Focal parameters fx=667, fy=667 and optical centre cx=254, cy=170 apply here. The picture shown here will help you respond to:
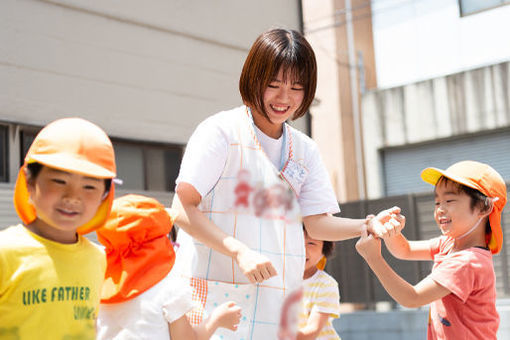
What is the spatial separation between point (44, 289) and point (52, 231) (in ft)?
0.48

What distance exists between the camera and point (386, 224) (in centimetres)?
196

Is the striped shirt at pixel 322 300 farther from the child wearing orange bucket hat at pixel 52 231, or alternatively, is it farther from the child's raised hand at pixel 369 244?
the child wearing orange bucket hat at pixel 52 231

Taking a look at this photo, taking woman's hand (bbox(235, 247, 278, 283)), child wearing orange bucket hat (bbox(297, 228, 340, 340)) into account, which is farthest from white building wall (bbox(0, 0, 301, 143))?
woman's hand (bbox(235, 247, 278, 283))

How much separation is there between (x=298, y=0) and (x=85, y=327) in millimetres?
7202

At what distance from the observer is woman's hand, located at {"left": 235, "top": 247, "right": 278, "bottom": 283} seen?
53.8 inches

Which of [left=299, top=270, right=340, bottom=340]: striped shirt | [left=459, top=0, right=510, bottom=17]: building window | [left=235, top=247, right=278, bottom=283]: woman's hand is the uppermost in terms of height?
[left=459, top=0, right=510, bottom=17]: building window

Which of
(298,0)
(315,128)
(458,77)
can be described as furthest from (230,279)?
(315,128)

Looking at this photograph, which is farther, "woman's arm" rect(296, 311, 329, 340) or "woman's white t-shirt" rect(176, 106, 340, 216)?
"woman's arm" rect(296, 311, 329, 340)

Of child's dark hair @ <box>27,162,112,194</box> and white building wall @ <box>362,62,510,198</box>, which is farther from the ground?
white building wall @ <box>362,62,510,198</box>

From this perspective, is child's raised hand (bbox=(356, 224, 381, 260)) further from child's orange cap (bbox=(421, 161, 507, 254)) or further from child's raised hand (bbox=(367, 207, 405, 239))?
child's orange cap (bbox=(421, 161, 507, 254))

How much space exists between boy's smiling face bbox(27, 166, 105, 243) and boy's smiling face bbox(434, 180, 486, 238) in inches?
51.8

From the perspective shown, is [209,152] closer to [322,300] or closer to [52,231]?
[52,231]

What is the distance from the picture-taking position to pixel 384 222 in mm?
2041

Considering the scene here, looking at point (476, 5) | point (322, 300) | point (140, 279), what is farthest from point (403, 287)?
point (476, 5)
